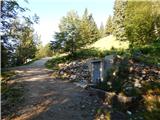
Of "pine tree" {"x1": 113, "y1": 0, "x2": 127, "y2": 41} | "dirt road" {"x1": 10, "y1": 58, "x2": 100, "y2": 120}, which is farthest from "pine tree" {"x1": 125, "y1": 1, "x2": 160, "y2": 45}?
"dirt road" {"x1": 10, "y1": 58, "x2": 100, "y2": 120}

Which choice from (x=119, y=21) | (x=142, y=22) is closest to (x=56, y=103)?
(x=142, y=22)

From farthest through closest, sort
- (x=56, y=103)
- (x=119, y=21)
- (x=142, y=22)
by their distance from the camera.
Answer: (x=119, y=21) < (x=142, y=22) < (x=56, y=103)

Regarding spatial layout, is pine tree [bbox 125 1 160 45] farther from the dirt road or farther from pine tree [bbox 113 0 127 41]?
the dirt road

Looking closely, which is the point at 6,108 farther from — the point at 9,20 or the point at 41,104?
the point at 9,20

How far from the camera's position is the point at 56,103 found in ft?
57.6

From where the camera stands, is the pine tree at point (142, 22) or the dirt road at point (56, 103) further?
the pine tree at point (142, 22)

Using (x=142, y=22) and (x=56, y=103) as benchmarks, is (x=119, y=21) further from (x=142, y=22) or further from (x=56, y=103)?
(x=56, y=103)

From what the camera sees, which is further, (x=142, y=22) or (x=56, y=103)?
(x=142, y=22)

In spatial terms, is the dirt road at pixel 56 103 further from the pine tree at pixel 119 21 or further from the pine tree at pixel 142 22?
the pine tree at pixel 119 21

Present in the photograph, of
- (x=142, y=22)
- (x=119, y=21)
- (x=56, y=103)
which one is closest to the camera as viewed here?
(x=56, y=103)

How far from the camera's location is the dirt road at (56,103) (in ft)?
51.2

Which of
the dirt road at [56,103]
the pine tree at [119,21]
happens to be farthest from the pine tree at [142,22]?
the dirt road at [56,103]

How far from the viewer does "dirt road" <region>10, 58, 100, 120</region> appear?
15609 mm

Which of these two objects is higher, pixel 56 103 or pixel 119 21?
pixel 119 21
